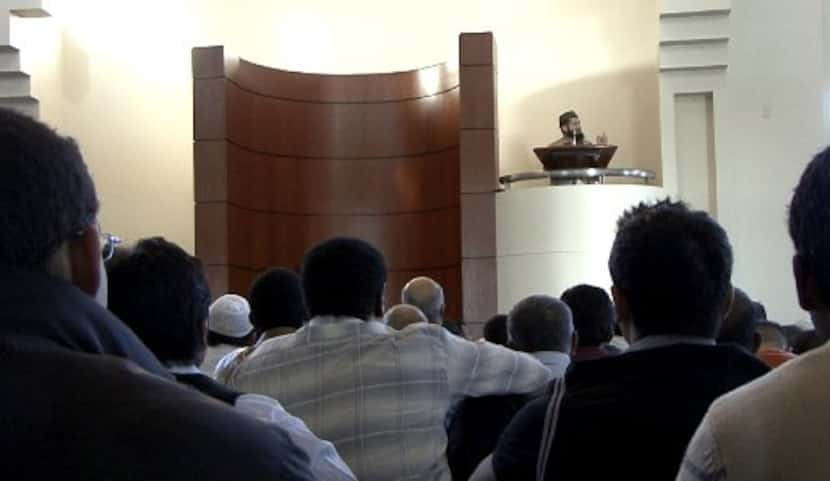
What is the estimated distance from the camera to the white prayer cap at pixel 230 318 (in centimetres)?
405

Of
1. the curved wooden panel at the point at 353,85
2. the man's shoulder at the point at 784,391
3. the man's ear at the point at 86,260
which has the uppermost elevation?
the curved wooden panel at the point at 353,85

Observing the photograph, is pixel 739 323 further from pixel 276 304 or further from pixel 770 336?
pixel 276 304

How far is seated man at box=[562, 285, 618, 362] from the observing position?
10.3 ft

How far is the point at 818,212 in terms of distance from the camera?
134cm

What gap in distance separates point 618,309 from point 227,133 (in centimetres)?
725

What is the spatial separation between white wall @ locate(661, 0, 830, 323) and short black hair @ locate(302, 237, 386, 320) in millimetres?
7270

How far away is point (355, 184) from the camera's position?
33.4 feet

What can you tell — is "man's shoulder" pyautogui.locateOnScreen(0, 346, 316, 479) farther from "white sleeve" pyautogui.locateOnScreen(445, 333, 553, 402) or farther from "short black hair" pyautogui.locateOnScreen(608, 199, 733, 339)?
"white sleeve" pyautogui.locateOnScreen(445, 333, 553, 402)

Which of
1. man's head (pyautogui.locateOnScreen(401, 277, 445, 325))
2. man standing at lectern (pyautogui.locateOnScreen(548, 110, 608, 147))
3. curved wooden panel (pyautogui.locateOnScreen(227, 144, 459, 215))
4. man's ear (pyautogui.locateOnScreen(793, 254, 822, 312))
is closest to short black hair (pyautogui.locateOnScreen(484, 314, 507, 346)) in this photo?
man's head (pyautogui.locateOnScreen(401, 277, 445, 325))

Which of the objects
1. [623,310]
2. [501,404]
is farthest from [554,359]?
[623,310]

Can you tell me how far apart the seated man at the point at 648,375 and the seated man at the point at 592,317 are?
118 cm

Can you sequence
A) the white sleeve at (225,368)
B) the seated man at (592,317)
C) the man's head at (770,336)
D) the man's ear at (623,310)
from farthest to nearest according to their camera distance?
the man's head at (770,336) → the seated man at (592,317) → the white sleeve at (225,368) → the man's ear at (623,310)

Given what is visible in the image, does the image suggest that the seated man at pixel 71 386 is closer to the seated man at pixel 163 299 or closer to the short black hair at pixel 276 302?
the seated man at pixel 163 299

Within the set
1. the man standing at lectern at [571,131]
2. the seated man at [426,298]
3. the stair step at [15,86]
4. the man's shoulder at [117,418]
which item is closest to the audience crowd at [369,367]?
the man's shoulder at [117,418]
